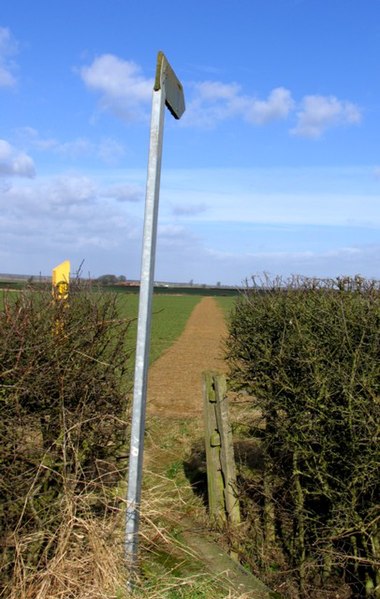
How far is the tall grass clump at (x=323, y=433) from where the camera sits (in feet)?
16.0

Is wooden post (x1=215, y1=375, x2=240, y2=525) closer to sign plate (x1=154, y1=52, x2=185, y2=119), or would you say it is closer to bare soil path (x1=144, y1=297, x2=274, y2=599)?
bare soil path (x1=144, y1=297, x2=274, y2=599)

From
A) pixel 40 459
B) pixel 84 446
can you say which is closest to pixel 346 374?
pixel 84 446

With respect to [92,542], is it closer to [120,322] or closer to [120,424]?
[120,424]

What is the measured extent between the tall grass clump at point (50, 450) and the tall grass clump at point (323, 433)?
1.89 metres

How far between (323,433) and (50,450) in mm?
2425

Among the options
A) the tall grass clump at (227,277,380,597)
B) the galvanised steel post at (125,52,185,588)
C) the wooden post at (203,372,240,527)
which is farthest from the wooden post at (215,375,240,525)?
the galvanised steel post at (125,52,185,588)

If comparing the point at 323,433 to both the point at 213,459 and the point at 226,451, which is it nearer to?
the point at 226,451

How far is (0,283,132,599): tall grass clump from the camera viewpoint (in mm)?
3436

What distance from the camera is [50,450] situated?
3752mm

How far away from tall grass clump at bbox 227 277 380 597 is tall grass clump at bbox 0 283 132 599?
1886mm

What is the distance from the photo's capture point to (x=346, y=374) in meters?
4.89

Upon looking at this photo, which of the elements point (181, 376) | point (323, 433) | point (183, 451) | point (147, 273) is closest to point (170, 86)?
point (147, 273)

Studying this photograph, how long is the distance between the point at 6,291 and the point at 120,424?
1.32 metres

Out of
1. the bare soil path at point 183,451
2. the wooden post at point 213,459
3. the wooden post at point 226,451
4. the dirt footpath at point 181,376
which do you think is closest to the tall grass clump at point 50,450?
the bare soil path at point 183,451
